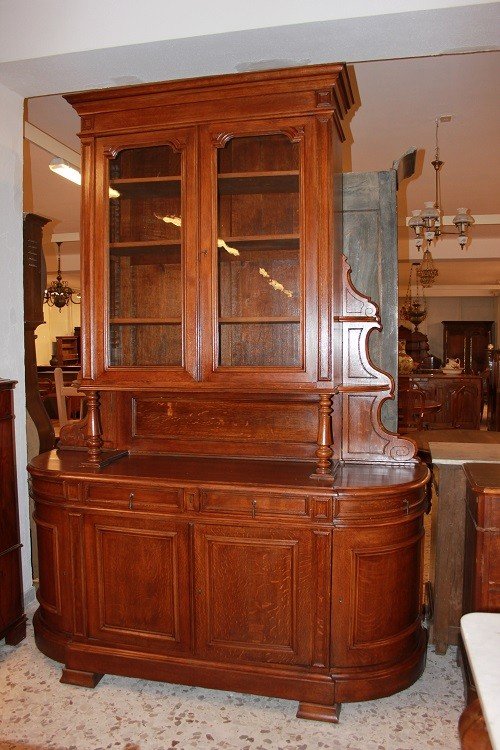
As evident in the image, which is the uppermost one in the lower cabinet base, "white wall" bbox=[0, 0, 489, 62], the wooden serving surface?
"white wall" bbox=[0, 0, 489, 62]

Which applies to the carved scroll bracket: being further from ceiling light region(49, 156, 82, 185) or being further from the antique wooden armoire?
ceiling light region(49, 156, 82, 185)

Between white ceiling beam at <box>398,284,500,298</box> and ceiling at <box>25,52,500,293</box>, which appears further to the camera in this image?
white ceiling beam at <box>398,284,500,298</box>

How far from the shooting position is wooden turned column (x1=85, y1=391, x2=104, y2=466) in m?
2.50

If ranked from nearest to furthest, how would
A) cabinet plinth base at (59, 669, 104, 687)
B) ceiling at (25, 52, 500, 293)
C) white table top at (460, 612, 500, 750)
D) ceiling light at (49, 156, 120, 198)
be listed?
white table top at (460, 612, 500, 750) < cabinet plinth base at (59, 669, 104, 687) < ceiling at (25, 52, 500, 293) < ceiling light at (49, 156, 120, 198)

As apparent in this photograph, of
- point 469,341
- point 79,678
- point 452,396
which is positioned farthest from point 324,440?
point 469,341

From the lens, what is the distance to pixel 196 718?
86.5 inches

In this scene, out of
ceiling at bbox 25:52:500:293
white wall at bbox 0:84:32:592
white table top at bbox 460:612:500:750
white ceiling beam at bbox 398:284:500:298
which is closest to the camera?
white table top at bbox 460:612:500:750

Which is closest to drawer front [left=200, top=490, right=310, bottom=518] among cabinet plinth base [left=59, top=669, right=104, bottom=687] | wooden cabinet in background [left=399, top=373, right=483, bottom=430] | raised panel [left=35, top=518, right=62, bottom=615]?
raised panel [left=35, top=518, right=62, bottom=615]

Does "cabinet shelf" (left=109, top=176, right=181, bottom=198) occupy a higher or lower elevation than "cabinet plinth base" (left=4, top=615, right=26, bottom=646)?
higher

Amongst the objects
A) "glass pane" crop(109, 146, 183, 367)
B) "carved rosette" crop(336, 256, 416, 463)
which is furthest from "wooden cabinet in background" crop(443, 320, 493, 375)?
"glass pane" crop(109, 146, 183, 367)

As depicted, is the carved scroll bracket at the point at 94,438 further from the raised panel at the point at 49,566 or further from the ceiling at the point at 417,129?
the ceiling at the point at 417,129

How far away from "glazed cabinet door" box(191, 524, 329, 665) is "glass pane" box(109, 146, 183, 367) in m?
0.81

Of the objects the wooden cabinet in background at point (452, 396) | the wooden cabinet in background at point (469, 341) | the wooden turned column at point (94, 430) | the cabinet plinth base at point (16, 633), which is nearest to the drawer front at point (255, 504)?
the wooden turned column at point (94, 430)

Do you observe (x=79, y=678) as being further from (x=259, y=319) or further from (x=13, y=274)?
(x=13, y=274)
